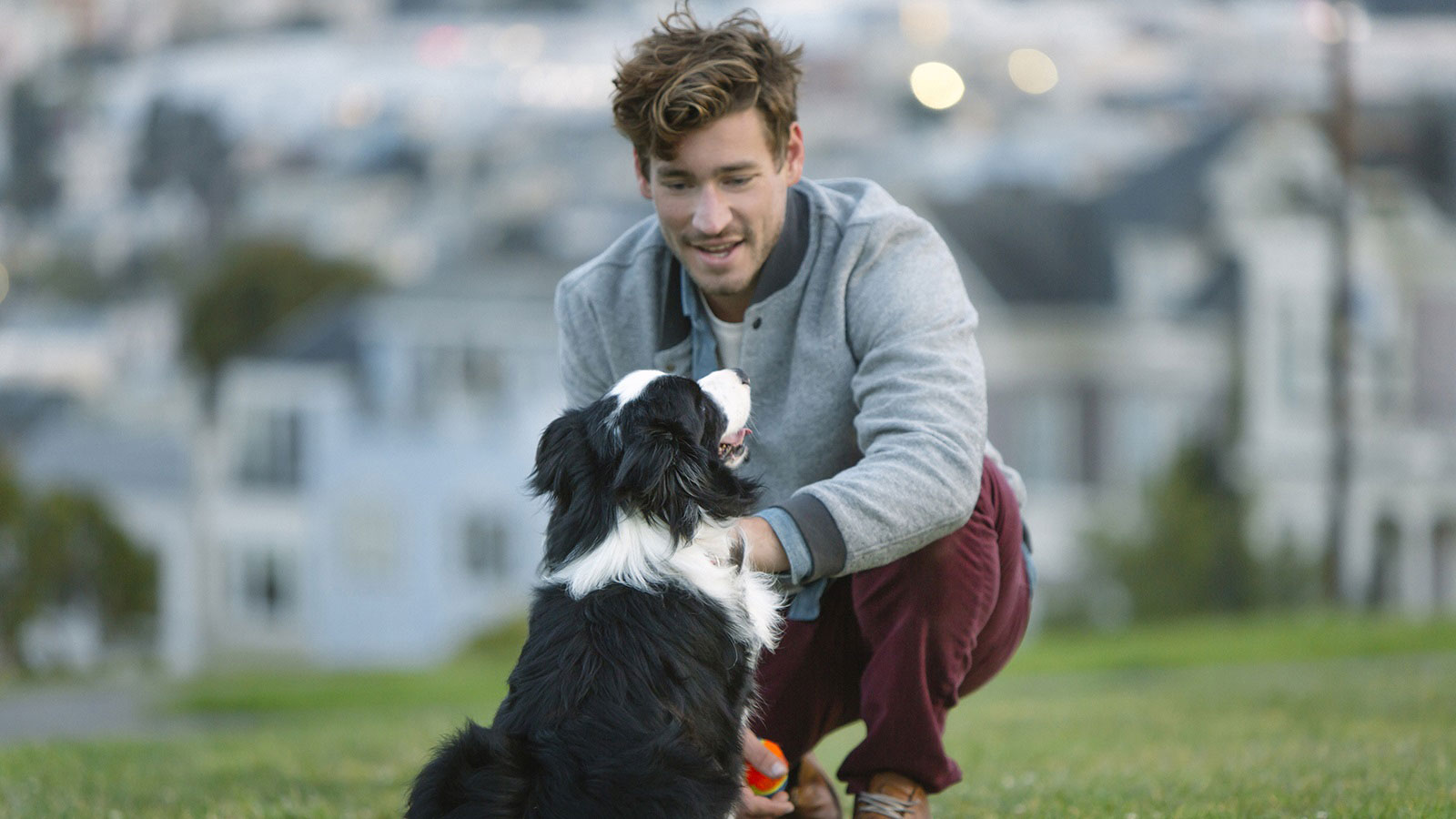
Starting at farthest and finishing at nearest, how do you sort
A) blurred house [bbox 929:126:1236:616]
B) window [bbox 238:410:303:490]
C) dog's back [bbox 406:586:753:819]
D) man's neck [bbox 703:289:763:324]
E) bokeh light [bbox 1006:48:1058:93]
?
1. bokeh light [bbox 1006:48:1058:93]
2. window [bbox 238:410:303:490]
3. blurred house [bbox 929:126:1236:616]
4. man's neck [bbox 703:289:763:324]
5. dog's back [bbox 406:586:753:819]

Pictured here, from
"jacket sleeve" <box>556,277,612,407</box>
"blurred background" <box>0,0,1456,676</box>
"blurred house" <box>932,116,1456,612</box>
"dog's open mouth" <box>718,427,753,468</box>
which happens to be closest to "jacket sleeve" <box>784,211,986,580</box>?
"dog's open mouth" <box>718,427,753,468</box>

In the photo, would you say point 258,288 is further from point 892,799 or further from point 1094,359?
point 892,799

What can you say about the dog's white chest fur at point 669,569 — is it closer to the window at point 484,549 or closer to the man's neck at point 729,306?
the man's neck at point 729,306

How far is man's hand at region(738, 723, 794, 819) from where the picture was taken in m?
2.80

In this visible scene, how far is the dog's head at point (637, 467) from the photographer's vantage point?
2682mm

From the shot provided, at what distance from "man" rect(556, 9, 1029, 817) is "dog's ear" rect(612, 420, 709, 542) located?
A: 0.13 meters

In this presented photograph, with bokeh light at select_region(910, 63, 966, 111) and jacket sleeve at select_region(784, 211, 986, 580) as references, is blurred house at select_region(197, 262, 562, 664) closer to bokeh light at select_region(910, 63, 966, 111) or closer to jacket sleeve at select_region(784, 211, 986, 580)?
bokeh light at select_region(910, 63, 966, 111)

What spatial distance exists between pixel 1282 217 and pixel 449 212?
2552cm

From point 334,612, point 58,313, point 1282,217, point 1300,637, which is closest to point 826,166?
point 1282,217

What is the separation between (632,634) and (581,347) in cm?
92

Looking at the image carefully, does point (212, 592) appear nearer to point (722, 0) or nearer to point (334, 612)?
point (334, 612)

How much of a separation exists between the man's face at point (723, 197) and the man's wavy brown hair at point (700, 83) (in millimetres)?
25

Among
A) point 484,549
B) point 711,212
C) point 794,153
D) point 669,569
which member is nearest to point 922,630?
point 669,569

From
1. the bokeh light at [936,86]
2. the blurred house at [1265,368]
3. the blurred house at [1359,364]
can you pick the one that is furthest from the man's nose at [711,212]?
the bokeh light at [936,86]
